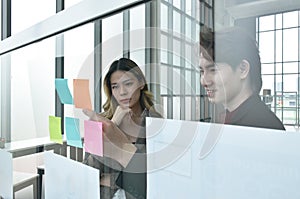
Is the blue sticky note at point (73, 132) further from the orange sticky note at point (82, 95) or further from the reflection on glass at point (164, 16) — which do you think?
the reflection on glass at point (164, 16)

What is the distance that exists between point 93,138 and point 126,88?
0.27 feet

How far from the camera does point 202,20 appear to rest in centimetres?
38

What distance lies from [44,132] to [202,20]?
0.34 m

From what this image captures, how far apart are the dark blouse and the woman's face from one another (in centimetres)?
14

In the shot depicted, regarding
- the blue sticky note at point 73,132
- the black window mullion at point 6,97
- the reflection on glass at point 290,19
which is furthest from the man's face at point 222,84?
the black window mullion at point 6,97

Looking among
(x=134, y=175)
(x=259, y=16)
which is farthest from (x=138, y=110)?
(x=259, y=16)

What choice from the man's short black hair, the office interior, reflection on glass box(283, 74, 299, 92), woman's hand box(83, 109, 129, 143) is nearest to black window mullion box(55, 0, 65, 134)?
the office interior

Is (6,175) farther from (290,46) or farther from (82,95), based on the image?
(290,46)

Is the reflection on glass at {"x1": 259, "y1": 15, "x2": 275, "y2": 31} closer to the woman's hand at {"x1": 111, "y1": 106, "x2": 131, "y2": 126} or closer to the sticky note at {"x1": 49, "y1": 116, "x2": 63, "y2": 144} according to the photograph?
the woman's hand at {"x1": 111, "y1": 106, "x2": 131, "y2": 126}

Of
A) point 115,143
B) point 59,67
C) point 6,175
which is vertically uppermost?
point 59,67

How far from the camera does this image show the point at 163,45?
1.23ft

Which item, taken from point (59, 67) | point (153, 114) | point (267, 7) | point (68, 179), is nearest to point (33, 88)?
point (59, 67)

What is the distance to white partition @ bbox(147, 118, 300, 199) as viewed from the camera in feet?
0.62

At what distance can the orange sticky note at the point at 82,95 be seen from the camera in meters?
0.39
